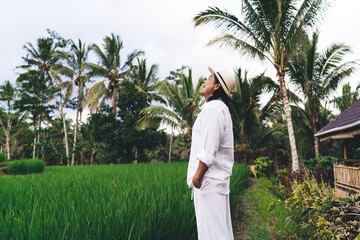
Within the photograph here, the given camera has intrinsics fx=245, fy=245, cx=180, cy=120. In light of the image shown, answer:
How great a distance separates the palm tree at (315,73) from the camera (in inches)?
457

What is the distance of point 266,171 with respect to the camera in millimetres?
10203

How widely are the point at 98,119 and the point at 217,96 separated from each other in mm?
14112

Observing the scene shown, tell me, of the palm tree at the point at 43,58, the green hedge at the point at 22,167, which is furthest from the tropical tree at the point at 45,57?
the green hedge at the point at 22,167

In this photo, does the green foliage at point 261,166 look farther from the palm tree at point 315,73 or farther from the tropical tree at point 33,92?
the tropical tree at point 33,92

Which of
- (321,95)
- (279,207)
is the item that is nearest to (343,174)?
(279,207)

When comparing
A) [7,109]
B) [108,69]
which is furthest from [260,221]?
Answer: [7,109]

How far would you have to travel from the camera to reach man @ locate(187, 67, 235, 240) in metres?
1.40

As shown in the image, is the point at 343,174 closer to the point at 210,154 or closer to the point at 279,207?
the point at 279,207

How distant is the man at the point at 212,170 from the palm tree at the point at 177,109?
10.5 m

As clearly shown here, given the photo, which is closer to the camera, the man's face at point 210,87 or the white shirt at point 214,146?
the white shirt at point 214,146

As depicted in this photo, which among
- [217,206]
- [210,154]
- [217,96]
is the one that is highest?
[217,96]

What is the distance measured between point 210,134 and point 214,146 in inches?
2.9

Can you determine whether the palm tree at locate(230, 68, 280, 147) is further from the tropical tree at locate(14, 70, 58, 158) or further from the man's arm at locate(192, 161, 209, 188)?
the tropical tree at locate(14, 70, 58, 158)

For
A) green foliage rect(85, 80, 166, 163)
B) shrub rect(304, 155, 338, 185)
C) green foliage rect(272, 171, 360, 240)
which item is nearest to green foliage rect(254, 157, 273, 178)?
shrub rect(304, 155, 338, 185)
